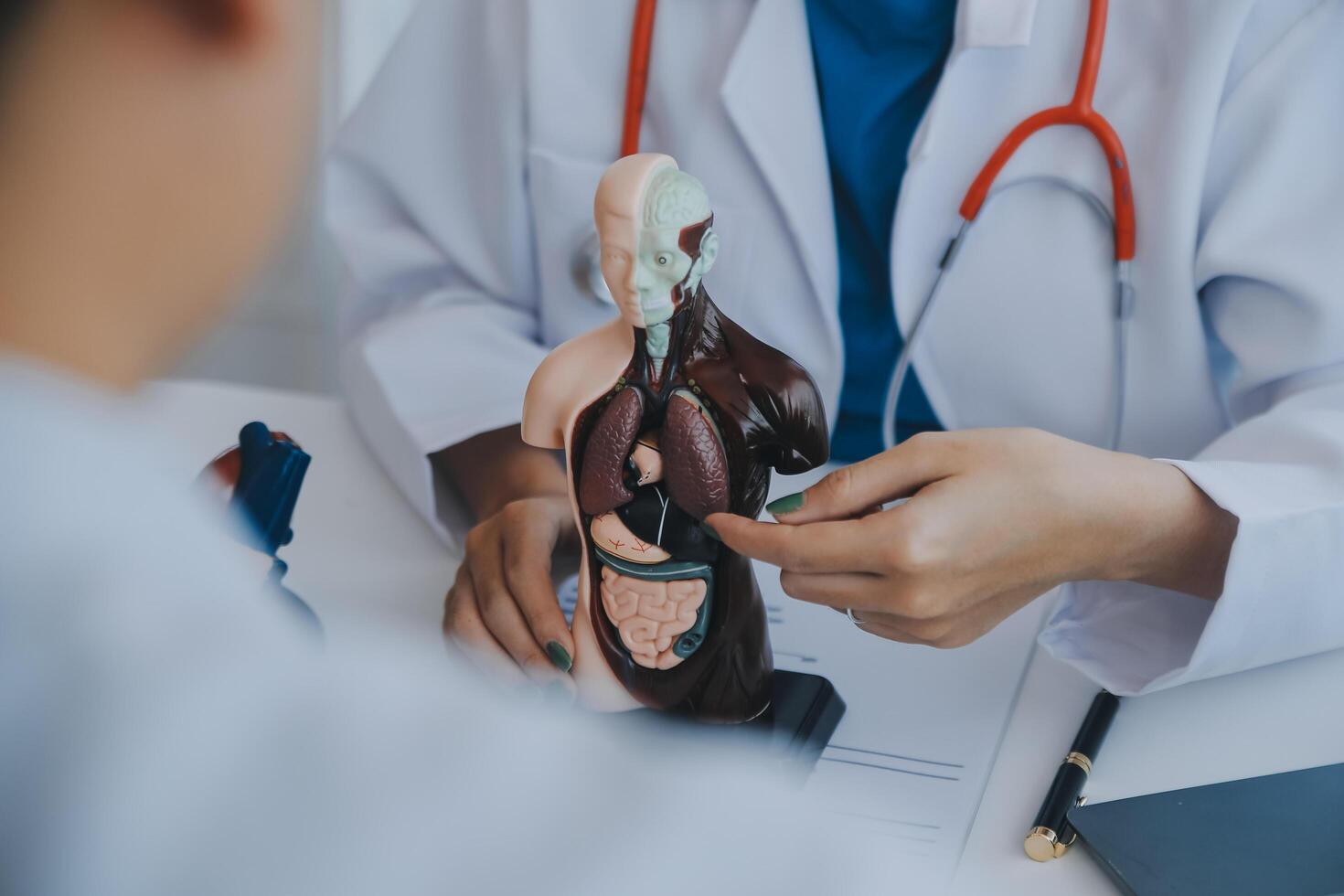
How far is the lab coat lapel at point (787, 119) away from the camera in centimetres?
84

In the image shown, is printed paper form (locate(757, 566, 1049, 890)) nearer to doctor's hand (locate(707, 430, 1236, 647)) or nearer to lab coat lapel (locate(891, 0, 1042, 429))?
doctor's hand (locate(707, 430, 1236, 647))

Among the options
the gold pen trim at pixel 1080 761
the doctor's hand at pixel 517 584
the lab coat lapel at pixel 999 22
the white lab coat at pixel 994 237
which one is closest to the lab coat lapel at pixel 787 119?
the white lab coat at pixel 994 237

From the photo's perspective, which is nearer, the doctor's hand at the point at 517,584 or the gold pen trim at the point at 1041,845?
the gold pen trim at the point at 1041,845

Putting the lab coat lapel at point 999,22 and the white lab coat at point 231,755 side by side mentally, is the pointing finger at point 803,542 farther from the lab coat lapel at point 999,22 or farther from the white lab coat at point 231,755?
the lab coat lapel at point 999,22

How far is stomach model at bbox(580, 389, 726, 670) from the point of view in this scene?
577mm

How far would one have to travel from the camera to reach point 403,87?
96cm

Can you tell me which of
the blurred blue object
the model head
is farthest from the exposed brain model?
the blurred blue object

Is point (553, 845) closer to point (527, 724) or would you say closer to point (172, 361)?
point (527, 724)

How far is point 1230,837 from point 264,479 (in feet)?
1.65

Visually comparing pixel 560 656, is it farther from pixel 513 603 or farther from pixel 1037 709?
pixel 1037 709

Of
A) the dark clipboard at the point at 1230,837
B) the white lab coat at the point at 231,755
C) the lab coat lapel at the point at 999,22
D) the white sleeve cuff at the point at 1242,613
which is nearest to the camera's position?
the white lab coat at the point at 231,755

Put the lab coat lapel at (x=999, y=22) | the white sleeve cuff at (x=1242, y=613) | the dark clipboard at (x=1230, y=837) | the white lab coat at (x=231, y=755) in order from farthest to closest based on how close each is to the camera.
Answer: the lab coat lapel at (x=999, y=22), the white sleeve cuff at (x=1242, y=613), the dark clipboard at (x=1230, y=837), the white lab coat at (x=231, y=755)

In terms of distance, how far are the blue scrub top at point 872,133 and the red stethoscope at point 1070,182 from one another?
0.07 m

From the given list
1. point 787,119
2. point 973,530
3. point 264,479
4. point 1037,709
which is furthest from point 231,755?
point 787,119
